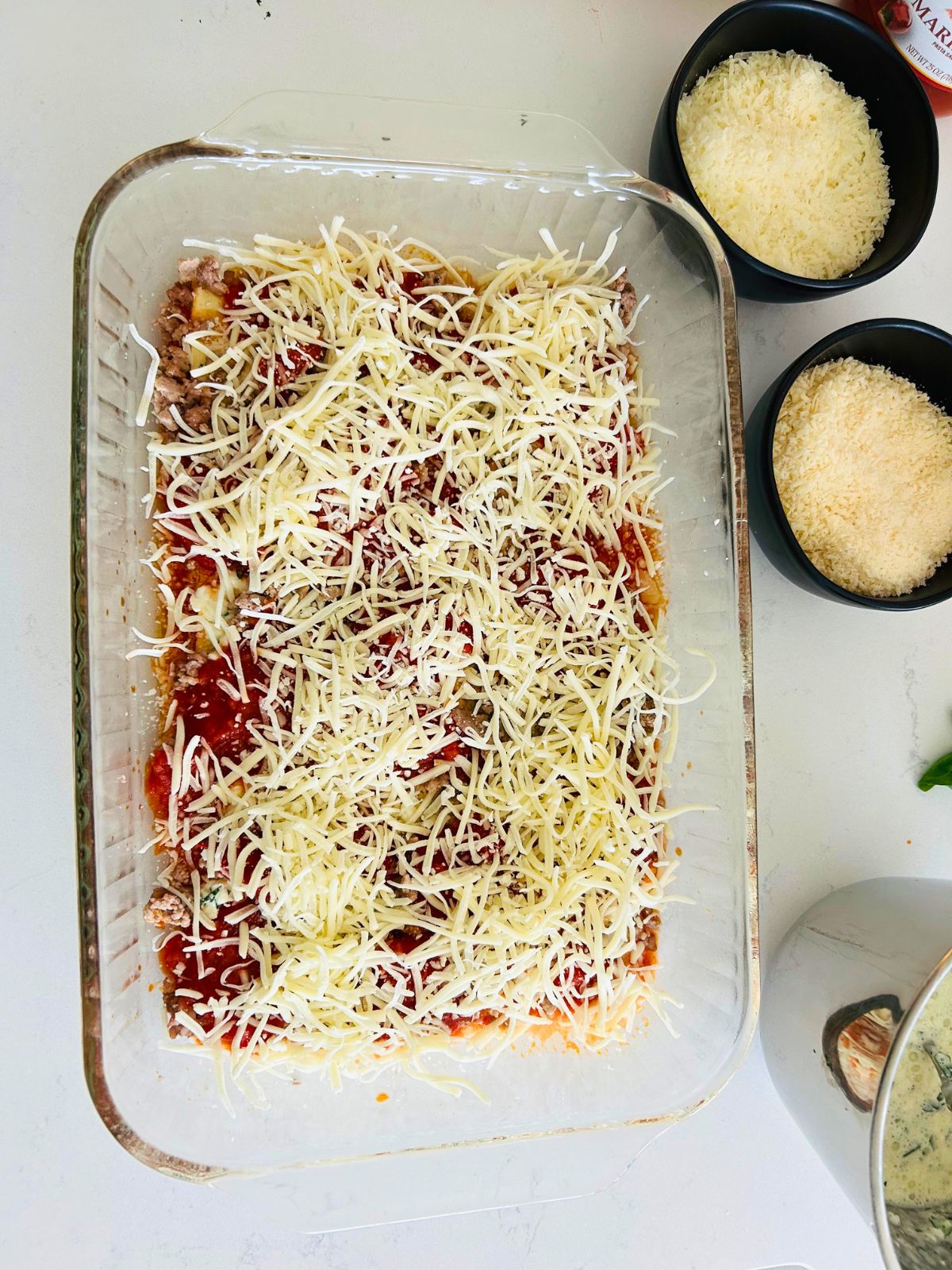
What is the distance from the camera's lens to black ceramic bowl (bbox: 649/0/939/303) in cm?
108

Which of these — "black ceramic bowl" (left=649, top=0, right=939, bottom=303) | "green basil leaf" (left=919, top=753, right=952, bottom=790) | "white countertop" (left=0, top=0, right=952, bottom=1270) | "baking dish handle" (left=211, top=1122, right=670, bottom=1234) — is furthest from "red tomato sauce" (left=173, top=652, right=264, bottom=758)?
"green basil leaf" (left=919, top=753, right=952, bottom=790)

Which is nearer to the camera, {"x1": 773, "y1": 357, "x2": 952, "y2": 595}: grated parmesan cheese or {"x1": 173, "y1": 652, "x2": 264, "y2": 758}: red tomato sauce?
{"x1": 173, "y1": 652, "x2": 264, "y2": 758}: red tomato sauce

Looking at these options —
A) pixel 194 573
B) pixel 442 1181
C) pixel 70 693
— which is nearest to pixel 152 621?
pixel 194 573

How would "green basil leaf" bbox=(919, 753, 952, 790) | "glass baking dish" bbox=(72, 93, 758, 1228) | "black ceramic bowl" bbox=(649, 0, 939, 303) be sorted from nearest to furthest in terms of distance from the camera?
1. "glass baking dish" bbox=(72, 93, 758, 1228)
2. "black ceramic bowl" bbox=(649, 0, 939, 303)
3. "green basil leaf" bbox=(919, 753, 952, 790)

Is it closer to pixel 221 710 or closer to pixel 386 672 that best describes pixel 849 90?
pixel 386 672

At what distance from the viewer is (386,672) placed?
991mm

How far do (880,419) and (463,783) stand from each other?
29.5 inches

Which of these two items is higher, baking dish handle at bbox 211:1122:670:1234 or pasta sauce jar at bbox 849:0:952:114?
pasta sauce jar at bbox 849:0:952:114

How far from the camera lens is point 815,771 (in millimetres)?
1278

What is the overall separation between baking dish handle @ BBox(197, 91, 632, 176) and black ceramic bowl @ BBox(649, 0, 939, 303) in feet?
0.44

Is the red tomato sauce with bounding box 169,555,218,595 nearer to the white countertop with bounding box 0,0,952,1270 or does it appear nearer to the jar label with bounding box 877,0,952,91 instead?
the white countertop with bounding box 0,0,952,1270

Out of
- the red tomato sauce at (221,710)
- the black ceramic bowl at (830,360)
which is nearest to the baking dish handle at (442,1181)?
the red tomato sauce at (221,710)

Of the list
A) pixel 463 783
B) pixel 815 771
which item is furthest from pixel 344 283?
pixel 815 771

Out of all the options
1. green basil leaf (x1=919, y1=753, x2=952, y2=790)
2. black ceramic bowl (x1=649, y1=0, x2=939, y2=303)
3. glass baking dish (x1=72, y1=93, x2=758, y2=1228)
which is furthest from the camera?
green basil leaf (x1=919, y1=753, x2=952, y2=790)
